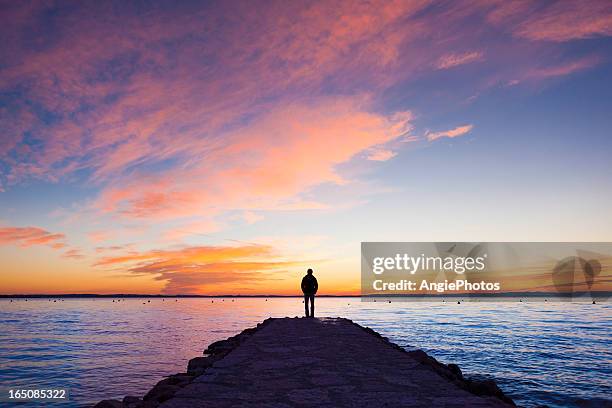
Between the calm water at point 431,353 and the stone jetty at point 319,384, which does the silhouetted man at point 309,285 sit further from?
the stone jetty at point 319,384

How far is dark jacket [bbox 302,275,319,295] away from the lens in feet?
64.3

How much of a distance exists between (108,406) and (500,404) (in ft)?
19.2

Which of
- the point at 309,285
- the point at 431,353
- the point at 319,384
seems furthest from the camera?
the point at 431,353

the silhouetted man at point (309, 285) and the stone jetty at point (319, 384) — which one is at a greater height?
the silhouetted man at point (309, 285)

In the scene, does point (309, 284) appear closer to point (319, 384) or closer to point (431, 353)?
point (431, 353)

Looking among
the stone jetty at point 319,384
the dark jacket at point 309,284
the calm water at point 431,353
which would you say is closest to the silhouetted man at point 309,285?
the dark jacket at point 309,284

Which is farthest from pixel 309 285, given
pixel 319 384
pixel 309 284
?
pixel 319 384

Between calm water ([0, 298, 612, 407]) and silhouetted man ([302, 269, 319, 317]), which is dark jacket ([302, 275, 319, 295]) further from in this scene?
calm water ([0, 298, 612, 407])

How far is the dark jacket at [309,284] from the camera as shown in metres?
19.6

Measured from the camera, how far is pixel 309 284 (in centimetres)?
1972

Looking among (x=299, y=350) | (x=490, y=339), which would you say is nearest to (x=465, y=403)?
(x=299, y=350)

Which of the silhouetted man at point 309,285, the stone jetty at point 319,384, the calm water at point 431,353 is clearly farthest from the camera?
the silhouetted man at point 309,285

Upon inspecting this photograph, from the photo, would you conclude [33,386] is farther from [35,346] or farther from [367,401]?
[367,401]

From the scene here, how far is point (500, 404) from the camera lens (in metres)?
5.42
